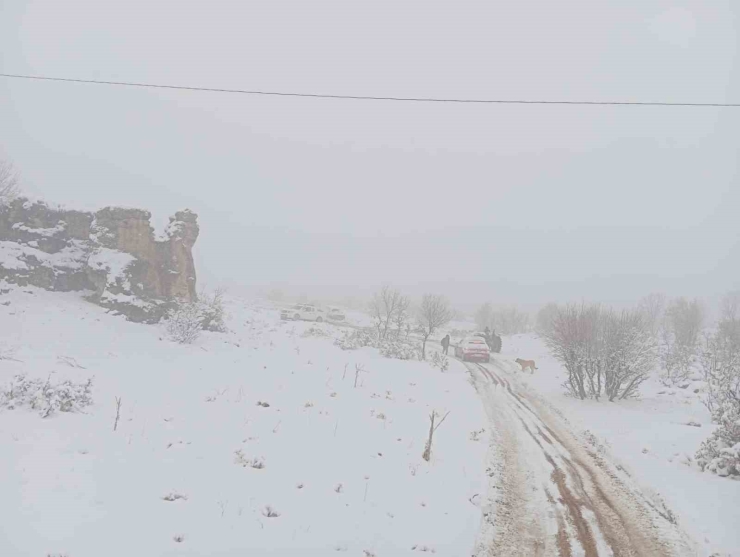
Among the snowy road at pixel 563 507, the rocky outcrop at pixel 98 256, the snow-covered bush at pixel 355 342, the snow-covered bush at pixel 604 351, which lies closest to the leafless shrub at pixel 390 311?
the snow-covered bush at pixel 355 342

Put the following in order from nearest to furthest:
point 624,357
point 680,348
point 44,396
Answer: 1. point 44,396
2. point 624,357
3. point 680,348

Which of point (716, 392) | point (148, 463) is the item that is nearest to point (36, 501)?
point (148, 463)

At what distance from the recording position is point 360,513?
20.7 ft

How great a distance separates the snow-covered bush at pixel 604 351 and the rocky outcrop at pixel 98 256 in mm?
18807

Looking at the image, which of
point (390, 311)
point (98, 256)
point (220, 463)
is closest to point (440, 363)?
point (390, 311)

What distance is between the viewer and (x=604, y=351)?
15.6 m

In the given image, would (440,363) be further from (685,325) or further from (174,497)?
(685,325)

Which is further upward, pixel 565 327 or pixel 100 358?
pixel 565 327

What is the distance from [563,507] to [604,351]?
10627 millimetres

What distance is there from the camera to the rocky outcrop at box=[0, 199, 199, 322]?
17984 millimetres

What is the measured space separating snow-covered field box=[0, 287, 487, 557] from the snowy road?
0.56m

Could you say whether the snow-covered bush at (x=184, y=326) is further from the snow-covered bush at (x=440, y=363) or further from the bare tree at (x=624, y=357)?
the bare tree at (x=624, y=357)

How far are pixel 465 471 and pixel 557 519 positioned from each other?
212 cm

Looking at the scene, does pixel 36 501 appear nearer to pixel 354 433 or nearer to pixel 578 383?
pixel 354 433
